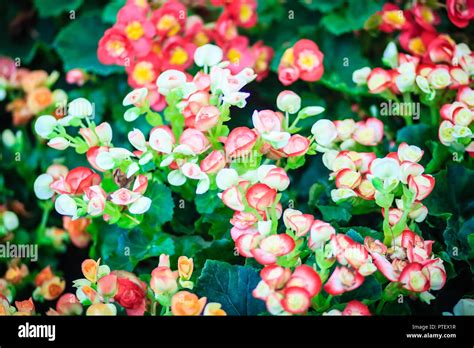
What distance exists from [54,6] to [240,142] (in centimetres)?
56

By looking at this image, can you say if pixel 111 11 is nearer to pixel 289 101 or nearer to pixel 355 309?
pixel 289 101

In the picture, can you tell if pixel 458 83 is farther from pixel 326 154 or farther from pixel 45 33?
pixel 45 33

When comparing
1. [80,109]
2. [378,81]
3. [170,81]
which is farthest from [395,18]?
[80,109]

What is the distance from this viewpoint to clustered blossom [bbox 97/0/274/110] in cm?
101

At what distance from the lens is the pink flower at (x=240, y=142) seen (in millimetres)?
814

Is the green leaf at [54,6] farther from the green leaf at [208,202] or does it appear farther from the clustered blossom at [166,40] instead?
the green leaf at [208,202]

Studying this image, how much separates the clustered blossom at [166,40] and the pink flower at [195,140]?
0.56 feet

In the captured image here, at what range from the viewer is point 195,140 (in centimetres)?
83

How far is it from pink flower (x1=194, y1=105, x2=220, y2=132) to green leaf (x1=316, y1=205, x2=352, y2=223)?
175 mm

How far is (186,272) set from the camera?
2.54 ft

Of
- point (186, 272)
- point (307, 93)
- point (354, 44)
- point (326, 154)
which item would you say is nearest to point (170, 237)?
point (186, 272)

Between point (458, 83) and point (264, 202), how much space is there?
1.15 ft

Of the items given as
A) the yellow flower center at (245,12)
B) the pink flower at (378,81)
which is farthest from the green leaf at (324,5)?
the pink flower at (378,81)

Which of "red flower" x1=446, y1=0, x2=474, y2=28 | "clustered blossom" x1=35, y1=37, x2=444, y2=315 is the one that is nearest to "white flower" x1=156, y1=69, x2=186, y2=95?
"clustered blossom" x1=35, y1=37, x2=444, y2=315
